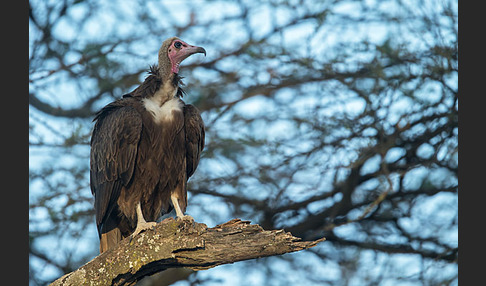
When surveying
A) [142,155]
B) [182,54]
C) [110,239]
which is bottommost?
[110,239]

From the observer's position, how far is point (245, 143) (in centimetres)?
797

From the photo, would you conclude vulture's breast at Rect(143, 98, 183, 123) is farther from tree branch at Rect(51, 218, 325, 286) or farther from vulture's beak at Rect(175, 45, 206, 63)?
tree branch at Rect(51, 218, 325, 286)

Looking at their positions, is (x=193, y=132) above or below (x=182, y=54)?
below

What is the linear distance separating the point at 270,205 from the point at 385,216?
146 cm

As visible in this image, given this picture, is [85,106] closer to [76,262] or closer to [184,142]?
[76,262]

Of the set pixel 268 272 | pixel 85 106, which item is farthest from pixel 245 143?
pixel 85 106

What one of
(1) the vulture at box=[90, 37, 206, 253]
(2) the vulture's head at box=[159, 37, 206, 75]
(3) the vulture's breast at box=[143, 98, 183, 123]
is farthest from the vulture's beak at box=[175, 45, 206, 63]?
(3) the vulture's breast at box=[143, 98, 183, 123]

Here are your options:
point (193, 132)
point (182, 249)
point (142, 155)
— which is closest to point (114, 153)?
point (142, 155)

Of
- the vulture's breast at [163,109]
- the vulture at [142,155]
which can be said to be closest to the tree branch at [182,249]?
the vulture at [142,155]

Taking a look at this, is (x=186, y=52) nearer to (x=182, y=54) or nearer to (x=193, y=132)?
(x=182, y=54)

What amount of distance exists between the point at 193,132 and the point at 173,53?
83cm

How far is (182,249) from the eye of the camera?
4.31m

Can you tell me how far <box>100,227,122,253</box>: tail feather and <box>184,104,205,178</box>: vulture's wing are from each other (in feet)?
2.83

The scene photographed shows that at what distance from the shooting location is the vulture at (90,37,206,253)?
211 inches
